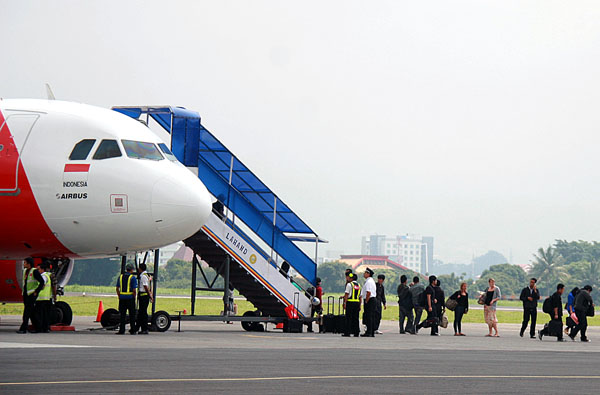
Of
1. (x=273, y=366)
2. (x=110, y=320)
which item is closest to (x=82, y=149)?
(x=110, y=320)

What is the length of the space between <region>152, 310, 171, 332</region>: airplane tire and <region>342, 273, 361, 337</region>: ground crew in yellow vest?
17.2 ft

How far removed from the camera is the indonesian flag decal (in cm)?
2160

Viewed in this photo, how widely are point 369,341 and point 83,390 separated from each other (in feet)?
45.4

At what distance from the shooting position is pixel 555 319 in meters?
28.8

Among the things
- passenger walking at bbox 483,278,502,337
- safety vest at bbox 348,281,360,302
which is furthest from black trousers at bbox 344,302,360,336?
passenger walking at bbox 483,278,502,337

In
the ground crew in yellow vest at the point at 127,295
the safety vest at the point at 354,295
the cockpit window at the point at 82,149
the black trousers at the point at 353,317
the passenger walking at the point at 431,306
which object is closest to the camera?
the cockpit window at the point at 82,149

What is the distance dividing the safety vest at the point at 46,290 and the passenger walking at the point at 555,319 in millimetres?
Answer: 15119

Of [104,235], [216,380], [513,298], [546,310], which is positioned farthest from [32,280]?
[513,298]

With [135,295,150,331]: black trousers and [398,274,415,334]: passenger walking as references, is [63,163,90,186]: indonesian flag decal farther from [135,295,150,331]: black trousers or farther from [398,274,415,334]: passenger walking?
[398,274,415,334]: passenger walking

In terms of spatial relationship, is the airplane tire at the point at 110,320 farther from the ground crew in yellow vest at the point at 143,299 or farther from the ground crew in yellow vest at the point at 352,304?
the ground crew in yellow vest at the point at 352,304

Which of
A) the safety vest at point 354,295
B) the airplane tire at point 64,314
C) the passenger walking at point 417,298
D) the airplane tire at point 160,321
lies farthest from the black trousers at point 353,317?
the airplane tire at point 64,314

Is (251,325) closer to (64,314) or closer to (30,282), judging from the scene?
(64,314)

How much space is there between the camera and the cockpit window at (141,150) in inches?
878

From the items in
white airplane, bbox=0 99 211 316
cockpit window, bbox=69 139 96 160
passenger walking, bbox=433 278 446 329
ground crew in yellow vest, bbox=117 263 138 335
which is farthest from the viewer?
passenger walking, bbox=433 278 446 329
